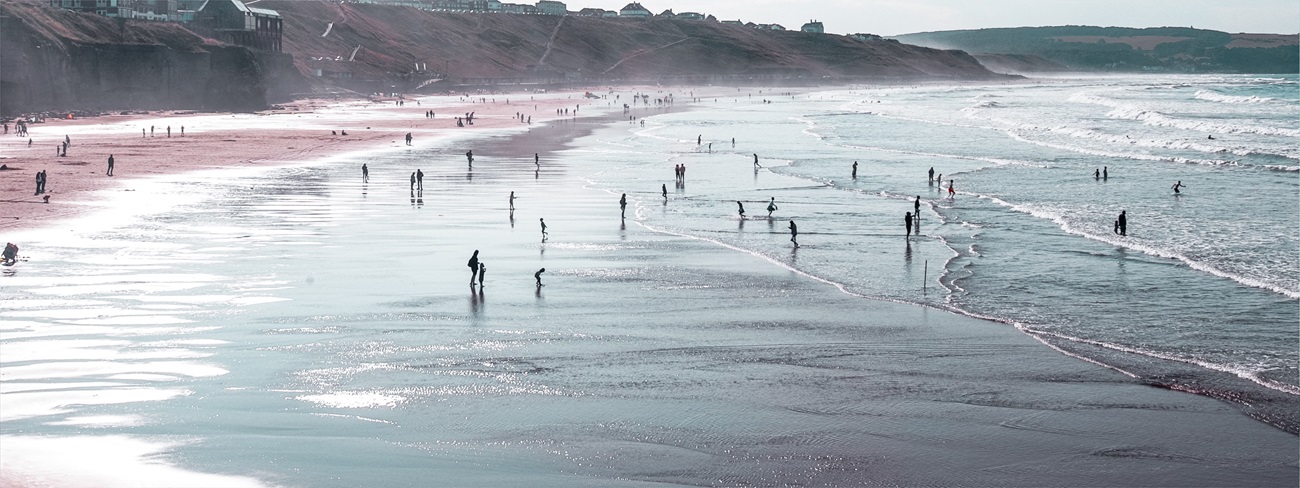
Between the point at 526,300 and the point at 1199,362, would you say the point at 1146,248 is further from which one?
the point at 526,300

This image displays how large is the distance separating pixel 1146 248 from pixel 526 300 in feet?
52.7

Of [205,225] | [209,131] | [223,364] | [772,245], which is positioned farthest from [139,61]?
[223,364]

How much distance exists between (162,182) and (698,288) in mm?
26103

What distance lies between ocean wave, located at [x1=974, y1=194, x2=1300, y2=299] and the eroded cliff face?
61756mm

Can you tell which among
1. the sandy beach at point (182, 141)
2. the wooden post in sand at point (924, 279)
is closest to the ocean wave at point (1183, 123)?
the sandy beach at point (182, 141)

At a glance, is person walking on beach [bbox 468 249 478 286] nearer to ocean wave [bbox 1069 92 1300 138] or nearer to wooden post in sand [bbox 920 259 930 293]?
wooden post in sand [bbox 920 259 930 293]

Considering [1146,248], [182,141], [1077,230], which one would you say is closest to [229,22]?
[182,141]

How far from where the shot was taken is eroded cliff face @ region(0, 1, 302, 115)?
245 ft

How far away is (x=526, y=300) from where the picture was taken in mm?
22188

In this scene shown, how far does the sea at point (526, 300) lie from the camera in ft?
46.2

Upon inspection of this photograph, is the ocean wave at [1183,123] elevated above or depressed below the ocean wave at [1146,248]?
above

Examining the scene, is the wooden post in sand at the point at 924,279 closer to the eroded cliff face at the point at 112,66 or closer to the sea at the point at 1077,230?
the sea at the point at 1077,230

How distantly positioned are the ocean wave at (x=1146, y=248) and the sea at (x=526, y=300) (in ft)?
0.40

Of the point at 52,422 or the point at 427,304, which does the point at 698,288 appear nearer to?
the point at 427,304
